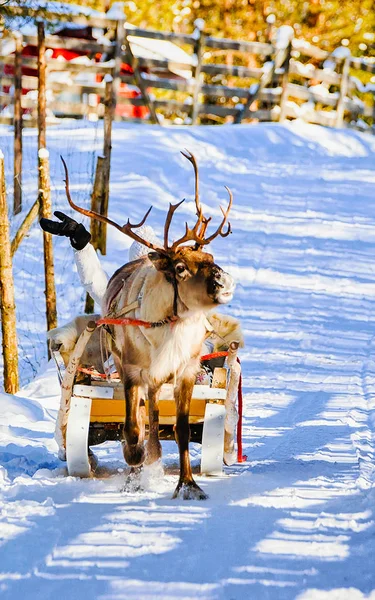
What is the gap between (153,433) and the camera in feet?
20.7

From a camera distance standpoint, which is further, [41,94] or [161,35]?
[161,35]

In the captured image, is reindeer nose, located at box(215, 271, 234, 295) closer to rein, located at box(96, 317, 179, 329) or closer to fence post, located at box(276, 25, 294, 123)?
rein, located at box(96, 317, 179, 329)

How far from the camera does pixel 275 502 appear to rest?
5633 mm

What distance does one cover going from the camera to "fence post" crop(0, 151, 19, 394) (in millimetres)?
8289

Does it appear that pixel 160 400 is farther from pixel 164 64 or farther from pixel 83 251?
pixel 164 64

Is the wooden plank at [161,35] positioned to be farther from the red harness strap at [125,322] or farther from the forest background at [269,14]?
the red harness strap at [125,322]

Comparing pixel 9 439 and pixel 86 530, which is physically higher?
pixel 86 530

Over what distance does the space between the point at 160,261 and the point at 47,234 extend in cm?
424

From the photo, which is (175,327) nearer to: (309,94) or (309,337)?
(309,337)

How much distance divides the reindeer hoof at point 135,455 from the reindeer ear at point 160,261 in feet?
3.48

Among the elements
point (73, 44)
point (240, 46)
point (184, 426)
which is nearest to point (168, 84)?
point (240, 46)

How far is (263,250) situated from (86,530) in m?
9.57

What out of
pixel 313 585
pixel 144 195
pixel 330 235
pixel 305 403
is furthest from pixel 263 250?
pixel 313 585

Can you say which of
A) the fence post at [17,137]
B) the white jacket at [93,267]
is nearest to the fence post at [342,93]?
the fence post at [17,137]
